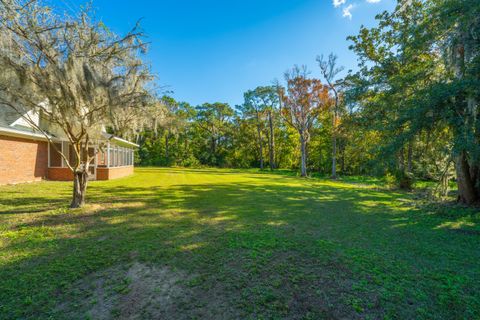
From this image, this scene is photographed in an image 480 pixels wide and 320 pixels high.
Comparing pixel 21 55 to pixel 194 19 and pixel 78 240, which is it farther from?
pixel 194 19

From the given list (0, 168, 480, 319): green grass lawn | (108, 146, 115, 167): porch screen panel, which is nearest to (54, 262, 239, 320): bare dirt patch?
(0, 168, 480, 319): green grass lawn

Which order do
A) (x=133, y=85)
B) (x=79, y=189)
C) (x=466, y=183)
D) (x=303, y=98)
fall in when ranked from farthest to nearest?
1. (x=303, y=98)
2. (x=466, y=183)
3. (x=79, y=189)
4. (x=133, y=85)

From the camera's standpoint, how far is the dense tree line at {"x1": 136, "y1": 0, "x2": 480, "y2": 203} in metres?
4.98

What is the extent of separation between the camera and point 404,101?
667cm

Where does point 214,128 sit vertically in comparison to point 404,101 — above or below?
above

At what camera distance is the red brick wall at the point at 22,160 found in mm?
9920

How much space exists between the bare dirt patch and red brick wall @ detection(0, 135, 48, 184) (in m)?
11.5

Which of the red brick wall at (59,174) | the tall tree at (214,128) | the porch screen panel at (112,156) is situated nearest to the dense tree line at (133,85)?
the porch screen panel at (112,156)

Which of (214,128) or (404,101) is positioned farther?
(214,128)

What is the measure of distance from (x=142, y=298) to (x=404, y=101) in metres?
8.24

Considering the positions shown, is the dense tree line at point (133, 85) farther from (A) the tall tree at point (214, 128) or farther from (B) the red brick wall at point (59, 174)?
(A) the tall tree at point (214, 128)

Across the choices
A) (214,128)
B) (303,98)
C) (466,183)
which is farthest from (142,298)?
(214,128)

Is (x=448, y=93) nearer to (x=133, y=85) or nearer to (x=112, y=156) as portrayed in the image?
(x=133, y=85)

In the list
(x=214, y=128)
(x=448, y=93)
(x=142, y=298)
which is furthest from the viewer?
(x=214, y=128)
